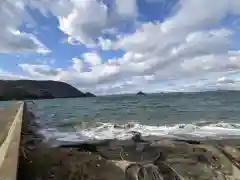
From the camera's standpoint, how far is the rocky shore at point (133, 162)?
239 inches

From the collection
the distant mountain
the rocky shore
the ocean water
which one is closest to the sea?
the ocean water

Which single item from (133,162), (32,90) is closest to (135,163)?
(133,162)

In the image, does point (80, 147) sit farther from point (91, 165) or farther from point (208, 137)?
point (208, 137)

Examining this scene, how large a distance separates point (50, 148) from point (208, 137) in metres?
7.99

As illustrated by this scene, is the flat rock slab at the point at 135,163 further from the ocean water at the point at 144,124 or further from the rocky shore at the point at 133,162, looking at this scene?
the ocean water at the point at 144,124

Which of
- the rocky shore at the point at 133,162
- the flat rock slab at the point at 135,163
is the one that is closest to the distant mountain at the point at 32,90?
the rocky shore at the point at 133,162

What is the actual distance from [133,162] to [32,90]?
152 m

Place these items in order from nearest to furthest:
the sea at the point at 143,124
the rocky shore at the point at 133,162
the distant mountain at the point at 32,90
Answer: the rocky shore at the point at 133,162
the sea at the point at 143,124
the distant mountain at the point at 32,90

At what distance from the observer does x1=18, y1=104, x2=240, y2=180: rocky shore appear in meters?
6.06

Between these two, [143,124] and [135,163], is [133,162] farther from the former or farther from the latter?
[143,124]

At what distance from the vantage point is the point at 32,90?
147000 mm

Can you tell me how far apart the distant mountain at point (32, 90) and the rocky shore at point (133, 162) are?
13394cm

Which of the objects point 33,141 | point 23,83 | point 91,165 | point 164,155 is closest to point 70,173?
point 91,165

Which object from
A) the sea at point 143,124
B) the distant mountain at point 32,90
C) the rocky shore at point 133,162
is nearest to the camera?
the rocky shore at point 133,162
